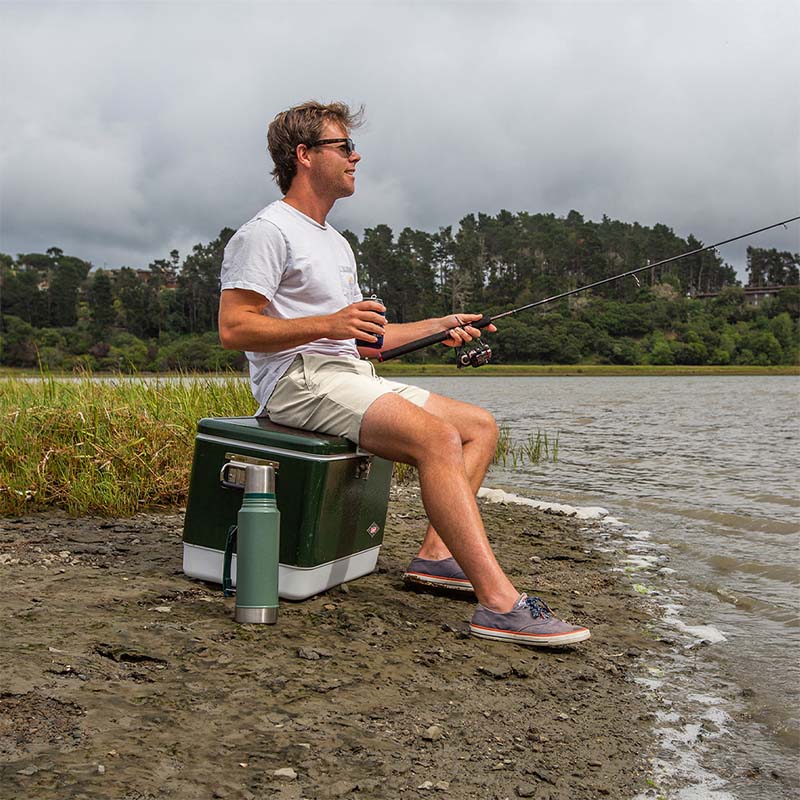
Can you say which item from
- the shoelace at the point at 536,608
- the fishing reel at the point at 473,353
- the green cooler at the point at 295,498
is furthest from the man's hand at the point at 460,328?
the shoelace at the point at 536,608

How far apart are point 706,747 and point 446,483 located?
1.23 meters

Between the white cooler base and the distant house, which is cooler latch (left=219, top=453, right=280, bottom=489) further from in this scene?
the distant house

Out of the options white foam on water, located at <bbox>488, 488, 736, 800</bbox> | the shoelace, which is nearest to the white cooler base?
the shoelace

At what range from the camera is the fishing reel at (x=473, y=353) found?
4.39 metres

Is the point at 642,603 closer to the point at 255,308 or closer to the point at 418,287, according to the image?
the point at 255,308

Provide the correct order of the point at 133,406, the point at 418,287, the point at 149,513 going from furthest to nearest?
the point at 418,287 < the point at 133,406 < the point at 149,513

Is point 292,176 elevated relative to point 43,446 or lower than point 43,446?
elevated

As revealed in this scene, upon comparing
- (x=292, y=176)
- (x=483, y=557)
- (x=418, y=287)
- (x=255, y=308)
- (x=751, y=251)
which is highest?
(x=751, y=251)

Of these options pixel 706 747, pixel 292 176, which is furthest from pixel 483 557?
pixel 292 176

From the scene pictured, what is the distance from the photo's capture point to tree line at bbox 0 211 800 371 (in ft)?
150

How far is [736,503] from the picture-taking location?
764 centimetres

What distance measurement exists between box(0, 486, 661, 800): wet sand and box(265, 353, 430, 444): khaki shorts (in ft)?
2.30

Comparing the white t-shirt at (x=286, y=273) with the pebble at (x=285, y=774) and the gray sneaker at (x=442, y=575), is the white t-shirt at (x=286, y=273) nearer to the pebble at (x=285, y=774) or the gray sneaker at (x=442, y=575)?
the gray sneaker at (x=442, y=575)

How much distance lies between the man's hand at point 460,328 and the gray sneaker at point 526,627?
1.36 m
